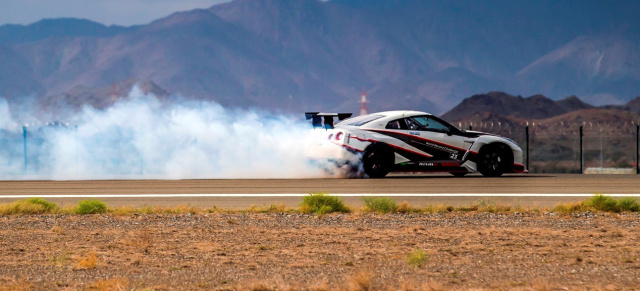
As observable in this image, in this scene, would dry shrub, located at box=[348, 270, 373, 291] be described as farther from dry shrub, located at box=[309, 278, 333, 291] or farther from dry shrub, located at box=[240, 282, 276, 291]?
dry shrub, located at box=[240, 282, 276, 291]

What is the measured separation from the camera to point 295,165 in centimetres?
2428

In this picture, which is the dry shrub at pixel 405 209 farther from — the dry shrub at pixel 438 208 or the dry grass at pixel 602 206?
the dry grass at pixel 602 206

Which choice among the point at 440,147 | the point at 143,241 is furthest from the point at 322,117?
the point at 143,241

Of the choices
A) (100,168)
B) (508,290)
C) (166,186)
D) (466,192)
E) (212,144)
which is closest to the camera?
(508,290)

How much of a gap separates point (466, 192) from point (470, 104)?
139445mm

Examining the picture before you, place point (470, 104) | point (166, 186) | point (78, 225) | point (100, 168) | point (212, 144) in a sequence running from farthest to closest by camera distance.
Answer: point (470, 104), point (100, 168), point (212, 144), point (166, 186), point (78, 225)

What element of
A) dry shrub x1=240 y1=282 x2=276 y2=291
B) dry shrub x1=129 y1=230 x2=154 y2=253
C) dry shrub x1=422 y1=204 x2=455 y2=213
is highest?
dry shrub x1=422 y1=204 x2=455 y2=213

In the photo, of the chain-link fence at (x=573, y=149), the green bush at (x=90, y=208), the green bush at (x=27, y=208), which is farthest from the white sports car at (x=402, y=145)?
the chain-link fence at (x=573, y=149)

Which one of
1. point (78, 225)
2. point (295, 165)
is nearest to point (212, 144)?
point (295, 165)

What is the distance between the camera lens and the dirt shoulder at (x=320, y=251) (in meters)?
8.98

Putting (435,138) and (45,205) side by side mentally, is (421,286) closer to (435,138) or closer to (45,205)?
(45,205)

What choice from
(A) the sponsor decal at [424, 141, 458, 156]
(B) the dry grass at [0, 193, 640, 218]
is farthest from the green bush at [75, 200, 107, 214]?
(A) the sponsor decal at [424, 141, 458, 156]

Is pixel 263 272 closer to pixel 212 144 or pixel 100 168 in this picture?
pixel 212 144

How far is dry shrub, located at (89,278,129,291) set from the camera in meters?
8.50
